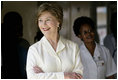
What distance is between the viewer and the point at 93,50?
4.46ft

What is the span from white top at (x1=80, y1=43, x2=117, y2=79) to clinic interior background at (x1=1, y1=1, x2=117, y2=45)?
18 centimetres

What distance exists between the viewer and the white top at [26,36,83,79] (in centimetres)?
102

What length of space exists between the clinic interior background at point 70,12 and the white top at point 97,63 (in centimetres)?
18

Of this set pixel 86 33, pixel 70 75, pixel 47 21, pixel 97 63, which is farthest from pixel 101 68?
pixel 47 21

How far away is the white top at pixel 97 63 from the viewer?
51.4 inches

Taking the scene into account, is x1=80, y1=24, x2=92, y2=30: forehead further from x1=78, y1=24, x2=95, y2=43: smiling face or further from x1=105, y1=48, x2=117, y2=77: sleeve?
x1=105, y1=48, x2=117, y2=77: sleeve

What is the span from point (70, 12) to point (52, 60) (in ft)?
2.24

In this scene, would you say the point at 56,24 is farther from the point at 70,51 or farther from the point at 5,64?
the point at 5,64

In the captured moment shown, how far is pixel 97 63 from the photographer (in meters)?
1.31

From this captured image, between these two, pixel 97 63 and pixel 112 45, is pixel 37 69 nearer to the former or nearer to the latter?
pixel 97 63

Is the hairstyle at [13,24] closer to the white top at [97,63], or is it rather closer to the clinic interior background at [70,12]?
the clinic interior background at [70,12]

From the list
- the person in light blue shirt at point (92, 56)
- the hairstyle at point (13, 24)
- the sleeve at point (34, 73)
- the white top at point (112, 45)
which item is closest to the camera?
the sleeve at point (34, 73)

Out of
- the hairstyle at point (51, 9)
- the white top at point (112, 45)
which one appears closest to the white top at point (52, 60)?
the hairstyle at point (51, 9)

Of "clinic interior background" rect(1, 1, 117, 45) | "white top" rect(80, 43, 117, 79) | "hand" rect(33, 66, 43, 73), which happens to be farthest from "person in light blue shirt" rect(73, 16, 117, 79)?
"hand" rect(33, 66, 43, 73)
